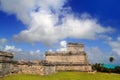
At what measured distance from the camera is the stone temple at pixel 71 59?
43062 millimetres

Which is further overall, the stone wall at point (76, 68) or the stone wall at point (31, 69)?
the stone wall at point (76, 68)

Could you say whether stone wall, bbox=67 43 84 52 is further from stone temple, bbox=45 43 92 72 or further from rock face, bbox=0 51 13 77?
rock face, bbox=0 51 13 77

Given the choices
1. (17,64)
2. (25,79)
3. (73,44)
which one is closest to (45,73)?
(17,64)

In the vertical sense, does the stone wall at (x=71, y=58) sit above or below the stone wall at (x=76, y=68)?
above

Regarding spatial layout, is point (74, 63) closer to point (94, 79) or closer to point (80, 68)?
point (80, 68)

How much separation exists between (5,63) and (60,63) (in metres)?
17.6

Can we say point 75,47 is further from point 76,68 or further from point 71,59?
point 76,68

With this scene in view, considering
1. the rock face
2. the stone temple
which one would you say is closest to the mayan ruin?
the stone temple

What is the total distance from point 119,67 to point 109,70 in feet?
8.59

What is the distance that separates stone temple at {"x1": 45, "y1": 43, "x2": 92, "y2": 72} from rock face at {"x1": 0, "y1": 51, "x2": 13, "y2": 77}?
553 inches

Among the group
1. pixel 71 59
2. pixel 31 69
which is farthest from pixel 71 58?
pixel 31 69

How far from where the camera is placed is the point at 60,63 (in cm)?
4359

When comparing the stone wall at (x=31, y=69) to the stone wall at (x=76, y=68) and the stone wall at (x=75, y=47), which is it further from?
the stone wall at (x=75, y=47)

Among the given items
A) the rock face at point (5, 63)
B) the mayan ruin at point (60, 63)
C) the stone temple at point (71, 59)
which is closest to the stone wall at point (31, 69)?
the mayan ruin at point (60, 63)
